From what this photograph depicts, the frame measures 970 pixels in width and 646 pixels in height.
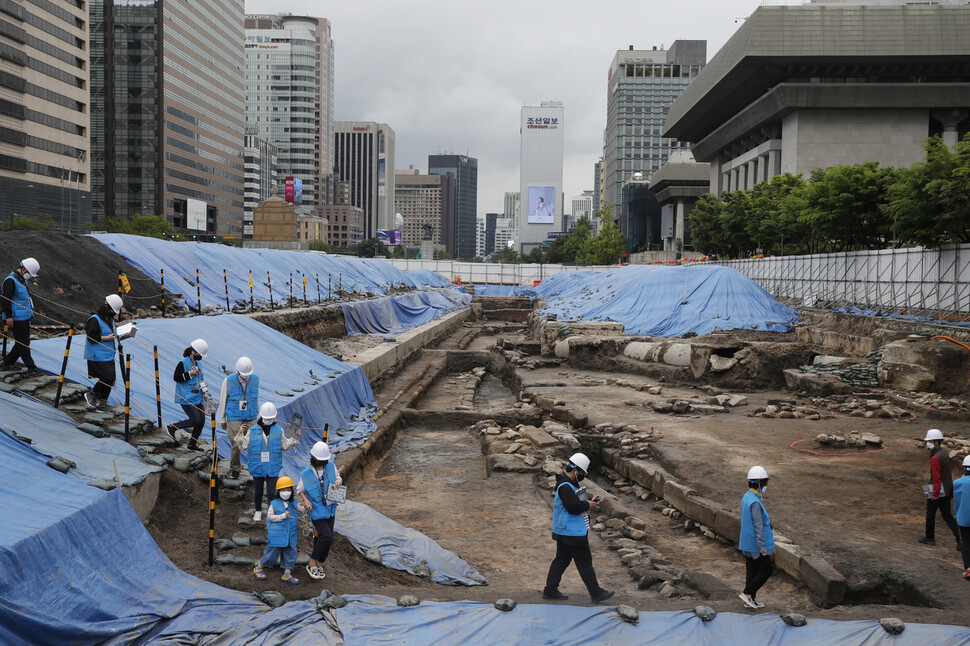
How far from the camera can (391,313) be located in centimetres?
3053

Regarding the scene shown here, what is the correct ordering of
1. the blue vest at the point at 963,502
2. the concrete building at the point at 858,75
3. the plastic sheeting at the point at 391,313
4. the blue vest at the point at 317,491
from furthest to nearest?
the concrete building at the point at 858,75 → the plastic sheeting at the point at 391,313 → the blue vest at the point at 963,502 → the blue vest at the point at 317,491

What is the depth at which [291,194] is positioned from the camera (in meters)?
113

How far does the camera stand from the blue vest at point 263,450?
7.27 m

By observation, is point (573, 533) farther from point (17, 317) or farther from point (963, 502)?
point (17, 317)

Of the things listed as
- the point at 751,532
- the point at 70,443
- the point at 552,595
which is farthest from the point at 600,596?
the point at 70,443

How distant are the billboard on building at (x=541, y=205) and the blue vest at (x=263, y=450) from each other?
564 feet

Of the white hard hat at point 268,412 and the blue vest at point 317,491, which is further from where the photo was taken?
the white hard hat at point 268,412

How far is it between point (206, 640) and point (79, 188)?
70.0 metres

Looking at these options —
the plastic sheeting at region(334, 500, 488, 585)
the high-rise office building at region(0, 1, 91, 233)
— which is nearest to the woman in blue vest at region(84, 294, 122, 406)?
the plastic sheeting at region(334, 500, 488, 585)

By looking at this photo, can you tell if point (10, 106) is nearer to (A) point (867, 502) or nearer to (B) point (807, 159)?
(B) point (807, 159)

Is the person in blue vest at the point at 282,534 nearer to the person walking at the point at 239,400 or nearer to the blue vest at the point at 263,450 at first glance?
the blue vest at the point at 263,450

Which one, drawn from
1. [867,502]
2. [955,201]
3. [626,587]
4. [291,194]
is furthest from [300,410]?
[291,194]

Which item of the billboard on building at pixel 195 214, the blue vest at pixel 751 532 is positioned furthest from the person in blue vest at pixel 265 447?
the billboard on building at pixel 195 214

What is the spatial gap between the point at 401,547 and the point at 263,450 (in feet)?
5.99
